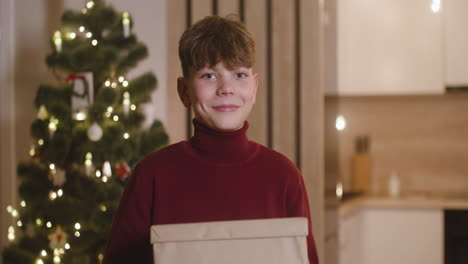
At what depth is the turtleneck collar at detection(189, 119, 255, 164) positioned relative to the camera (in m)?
1.08

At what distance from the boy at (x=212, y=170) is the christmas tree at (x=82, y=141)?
1.42m

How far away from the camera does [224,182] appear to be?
1046 millimetres

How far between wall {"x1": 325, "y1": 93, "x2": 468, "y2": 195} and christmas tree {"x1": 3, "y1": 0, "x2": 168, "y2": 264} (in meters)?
2.12

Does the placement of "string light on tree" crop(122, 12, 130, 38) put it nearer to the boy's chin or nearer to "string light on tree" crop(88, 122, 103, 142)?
"string light on tree" crop(88, 122, 103, 142)

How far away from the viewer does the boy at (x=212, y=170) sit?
40.6 inches

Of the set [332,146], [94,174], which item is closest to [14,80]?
[94,174]

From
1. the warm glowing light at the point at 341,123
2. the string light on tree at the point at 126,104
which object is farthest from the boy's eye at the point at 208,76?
the warm glowing light at the point at 341,123

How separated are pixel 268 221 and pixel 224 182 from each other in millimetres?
131

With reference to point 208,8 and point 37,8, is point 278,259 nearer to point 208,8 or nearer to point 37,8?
point 208,8

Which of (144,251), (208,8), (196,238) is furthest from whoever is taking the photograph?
(208,8)

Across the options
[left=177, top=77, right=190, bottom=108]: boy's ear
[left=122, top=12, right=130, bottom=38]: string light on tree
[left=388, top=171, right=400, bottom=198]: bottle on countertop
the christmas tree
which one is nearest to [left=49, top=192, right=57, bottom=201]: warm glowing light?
the christmas tree

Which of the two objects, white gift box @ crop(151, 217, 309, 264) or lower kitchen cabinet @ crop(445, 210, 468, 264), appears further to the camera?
lower kitchen cabinet @ crop(445, 210, 468, 264)

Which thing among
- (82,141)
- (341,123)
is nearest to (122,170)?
(82,141)

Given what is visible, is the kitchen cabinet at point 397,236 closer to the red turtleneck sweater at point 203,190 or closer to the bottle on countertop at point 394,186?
the bottle on countertop at point 394,186
